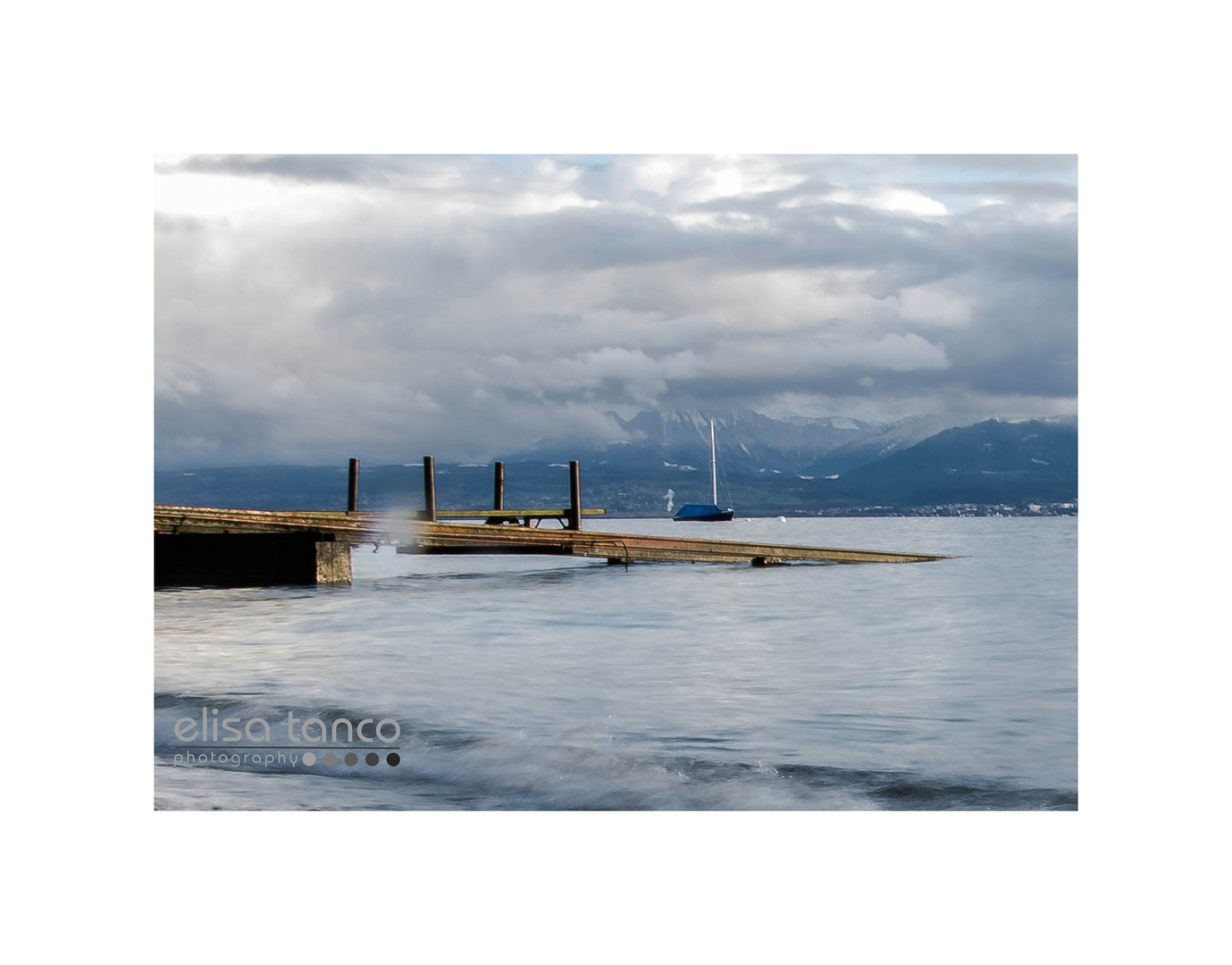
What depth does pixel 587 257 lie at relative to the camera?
5.66 m

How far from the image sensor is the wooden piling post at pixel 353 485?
7207mm

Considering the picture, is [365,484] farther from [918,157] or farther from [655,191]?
[918,157]

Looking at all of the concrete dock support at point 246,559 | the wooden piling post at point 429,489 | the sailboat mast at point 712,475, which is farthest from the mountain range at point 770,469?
the concrete dock support at point 246,559

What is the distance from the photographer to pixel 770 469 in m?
6.93

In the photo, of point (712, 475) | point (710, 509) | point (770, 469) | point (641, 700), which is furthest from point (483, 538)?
point (641, 700)

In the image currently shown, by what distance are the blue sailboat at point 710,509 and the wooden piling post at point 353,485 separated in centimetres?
228

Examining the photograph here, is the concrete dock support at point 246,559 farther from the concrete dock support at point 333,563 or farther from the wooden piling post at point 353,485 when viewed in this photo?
the wooden piling post at point 353,485

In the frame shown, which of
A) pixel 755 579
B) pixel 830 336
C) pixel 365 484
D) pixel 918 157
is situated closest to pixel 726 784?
pixel 830 336

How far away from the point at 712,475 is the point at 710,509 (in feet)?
4.55

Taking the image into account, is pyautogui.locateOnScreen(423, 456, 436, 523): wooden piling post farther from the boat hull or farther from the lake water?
the boat hull

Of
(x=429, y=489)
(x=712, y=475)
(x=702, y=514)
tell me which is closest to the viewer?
(x=712, y=475)

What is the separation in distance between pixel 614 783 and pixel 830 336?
8.92 ft

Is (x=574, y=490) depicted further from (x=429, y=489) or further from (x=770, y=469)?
(x=770, y=469)

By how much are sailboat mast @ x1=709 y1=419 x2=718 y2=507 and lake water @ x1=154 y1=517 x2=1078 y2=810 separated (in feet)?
3.74
